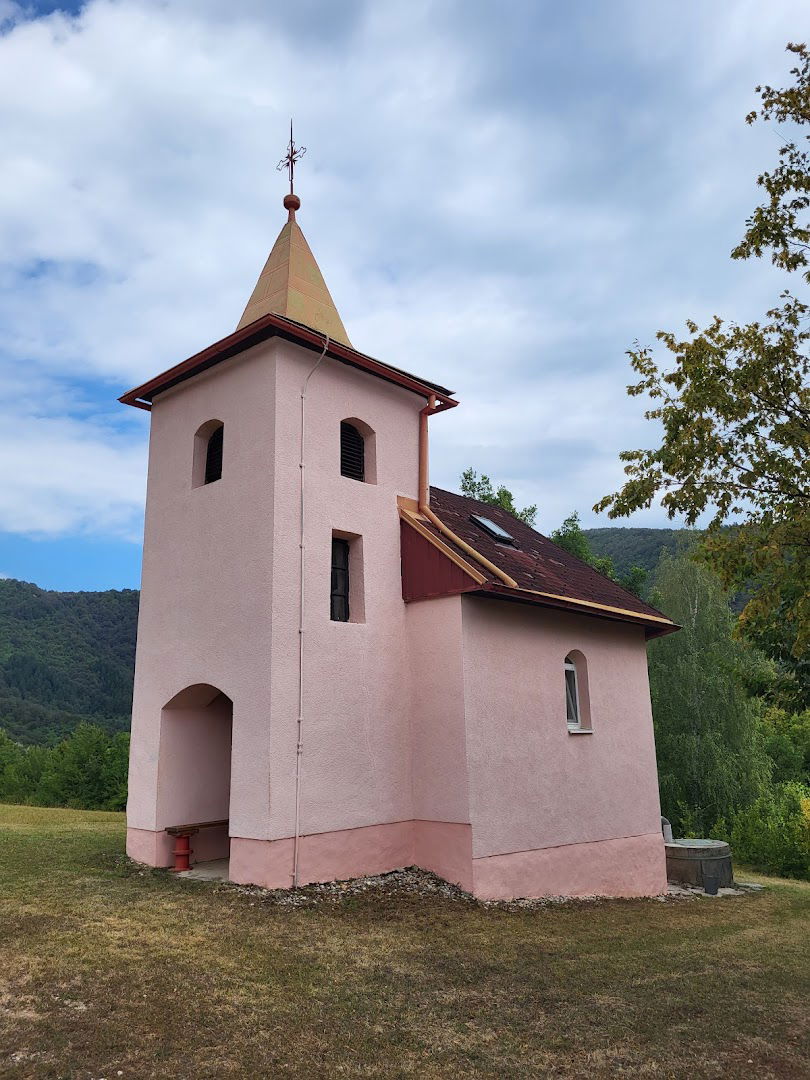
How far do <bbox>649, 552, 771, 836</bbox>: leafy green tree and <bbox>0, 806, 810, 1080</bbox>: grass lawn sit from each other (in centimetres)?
1905

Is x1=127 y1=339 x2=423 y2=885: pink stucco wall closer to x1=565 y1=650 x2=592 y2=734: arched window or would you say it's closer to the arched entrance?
the arched entrance

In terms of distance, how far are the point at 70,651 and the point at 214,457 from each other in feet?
175

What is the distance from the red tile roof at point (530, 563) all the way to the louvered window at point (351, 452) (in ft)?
4.65

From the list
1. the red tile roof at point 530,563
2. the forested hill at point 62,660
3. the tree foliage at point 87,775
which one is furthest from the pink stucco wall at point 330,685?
the forested hill at point 62,660

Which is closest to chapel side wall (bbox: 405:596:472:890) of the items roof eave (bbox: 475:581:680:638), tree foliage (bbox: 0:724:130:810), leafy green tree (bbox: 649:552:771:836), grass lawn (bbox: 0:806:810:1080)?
roof eave (bbox: 475:581:680:638)

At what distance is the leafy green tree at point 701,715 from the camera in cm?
2805

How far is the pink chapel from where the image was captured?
1062cm

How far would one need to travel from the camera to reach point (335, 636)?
11.2 meters

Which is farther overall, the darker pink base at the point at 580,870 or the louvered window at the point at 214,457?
the louvered window at the point at 214,457

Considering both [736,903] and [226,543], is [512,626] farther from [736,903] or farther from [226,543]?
[736,903]

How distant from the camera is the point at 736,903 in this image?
42.0 ft

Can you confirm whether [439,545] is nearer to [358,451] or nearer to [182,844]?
[358,451]

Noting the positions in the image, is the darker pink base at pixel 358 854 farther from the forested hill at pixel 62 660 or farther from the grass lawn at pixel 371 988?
the forested hill at pixel 62 660

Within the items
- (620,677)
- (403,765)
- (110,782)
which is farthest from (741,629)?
(110,782)
